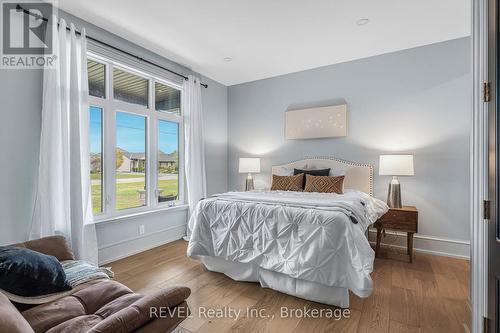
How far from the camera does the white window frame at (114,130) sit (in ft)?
9.77

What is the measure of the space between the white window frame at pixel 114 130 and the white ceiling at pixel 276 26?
348 mm

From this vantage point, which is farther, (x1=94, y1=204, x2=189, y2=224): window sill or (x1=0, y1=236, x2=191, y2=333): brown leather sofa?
(x1=94, y1=204, x2=189, y2=224): window sill

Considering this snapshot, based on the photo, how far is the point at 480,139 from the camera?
1.33 metres

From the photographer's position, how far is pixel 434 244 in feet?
10.4

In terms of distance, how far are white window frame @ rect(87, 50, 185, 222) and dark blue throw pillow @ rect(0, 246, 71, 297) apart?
1523 mm

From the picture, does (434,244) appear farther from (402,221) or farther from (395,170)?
(395,170)

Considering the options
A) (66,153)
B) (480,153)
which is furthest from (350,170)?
(66,153)

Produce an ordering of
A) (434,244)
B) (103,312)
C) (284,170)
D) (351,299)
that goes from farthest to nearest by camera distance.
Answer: (284,170) < (434,244) < (351,299) < (103,312)

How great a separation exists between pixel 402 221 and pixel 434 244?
2.40 feet

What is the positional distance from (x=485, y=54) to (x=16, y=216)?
3.67m

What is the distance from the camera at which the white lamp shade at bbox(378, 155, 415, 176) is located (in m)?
2.96

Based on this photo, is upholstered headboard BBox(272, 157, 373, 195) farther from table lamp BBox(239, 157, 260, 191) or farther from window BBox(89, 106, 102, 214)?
window BBox(89, 106, 102, 214)

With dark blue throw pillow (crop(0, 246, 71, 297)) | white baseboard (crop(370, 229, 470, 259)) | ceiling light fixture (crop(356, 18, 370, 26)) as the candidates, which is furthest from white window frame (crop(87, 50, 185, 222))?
white baseboard (crop(370, 229, 470, 259))

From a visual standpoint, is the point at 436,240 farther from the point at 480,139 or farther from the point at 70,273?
the point at 70,273
